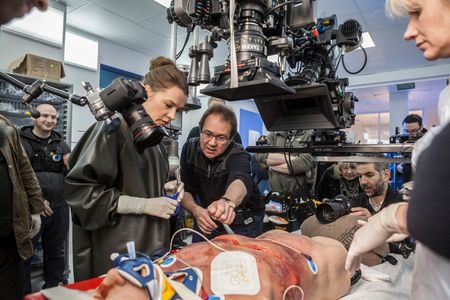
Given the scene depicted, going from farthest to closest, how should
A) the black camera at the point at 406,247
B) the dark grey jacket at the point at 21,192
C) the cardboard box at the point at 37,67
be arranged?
the cardboard box at the point at 37,67 → the dark grey jacket at the point at 21,192 → the black camera at the point at 406,247

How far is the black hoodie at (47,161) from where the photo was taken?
2.53 meters

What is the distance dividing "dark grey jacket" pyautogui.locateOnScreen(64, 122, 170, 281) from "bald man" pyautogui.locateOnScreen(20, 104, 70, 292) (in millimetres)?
1589

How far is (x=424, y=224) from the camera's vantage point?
0.47m

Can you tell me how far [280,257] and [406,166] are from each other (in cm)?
281

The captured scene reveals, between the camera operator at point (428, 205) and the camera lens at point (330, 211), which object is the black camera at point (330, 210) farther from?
the camera operator at point (428, 205)

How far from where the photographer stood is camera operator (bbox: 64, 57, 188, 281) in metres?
1.08

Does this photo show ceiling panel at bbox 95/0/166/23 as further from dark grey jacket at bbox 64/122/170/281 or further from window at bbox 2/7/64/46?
dark grey jacket at bbox 64/122/170/281

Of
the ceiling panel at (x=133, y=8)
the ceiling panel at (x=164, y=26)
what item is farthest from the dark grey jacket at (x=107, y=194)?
the ceiling panel at (x=133, y=8)

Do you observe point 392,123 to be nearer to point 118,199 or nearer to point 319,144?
point 319,144

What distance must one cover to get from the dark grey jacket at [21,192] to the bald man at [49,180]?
2.19 ft

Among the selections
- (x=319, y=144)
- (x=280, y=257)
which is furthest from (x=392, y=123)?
(x=280, y=257)

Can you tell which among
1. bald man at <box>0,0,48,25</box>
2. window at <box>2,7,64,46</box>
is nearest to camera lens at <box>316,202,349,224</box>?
bald man at <box>0,0,48,25</box>

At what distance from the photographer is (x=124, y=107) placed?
91 centimetres

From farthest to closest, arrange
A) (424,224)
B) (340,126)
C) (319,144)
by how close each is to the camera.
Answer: (319,144)
(340,126)
(424,224)
